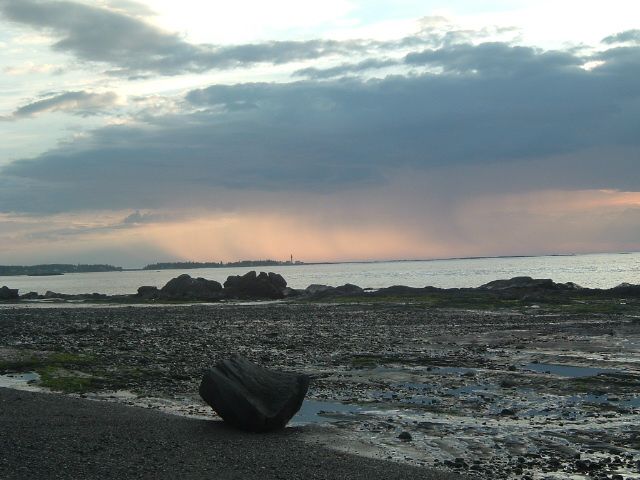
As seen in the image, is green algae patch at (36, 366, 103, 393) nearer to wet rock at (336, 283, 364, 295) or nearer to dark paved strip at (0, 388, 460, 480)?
dark paved strip at (0, 388, 460, 480)

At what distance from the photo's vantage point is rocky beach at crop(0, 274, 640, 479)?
14180 millimetres

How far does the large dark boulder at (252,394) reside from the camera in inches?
598

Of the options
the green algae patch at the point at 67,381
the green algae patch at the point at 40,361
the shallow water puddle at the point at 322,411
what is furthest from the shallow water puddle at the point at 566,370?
the green algae patch at the point at 40,361

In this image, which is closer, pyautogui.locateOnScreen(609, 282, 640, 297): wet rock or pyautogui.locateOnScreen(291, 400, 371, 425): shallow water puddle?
pyautogui.locateOnScreen(291, 400, 371, 425): shallow water puddle

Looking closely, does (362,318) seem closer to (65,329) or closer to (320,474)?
(65,329)

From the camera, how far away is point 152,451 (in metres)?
12.9

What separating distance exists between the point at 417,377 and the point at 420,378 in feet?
0.76

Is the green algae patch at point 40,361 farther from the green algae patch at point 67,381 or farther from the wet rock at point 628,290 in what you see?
the wet rock at point 628,290

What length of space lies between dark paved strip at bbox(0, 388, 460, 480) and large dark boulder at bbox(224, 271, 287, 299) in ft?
257

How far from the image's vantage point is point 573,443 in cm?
1449

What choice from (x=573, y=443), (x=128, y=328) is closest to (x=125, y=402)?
(x=573, y=443)

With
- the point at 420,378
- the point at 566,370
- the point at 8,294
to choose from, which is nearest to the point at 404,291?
the point at 8,294

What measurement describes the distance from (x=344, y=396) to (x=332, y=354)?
9917mm

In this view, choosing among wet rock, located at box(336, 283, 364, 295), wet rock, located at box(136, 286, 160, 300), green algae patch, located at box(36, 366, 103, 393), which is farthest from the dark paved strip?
wet rock, located at box(136, 286, 160, 300)
